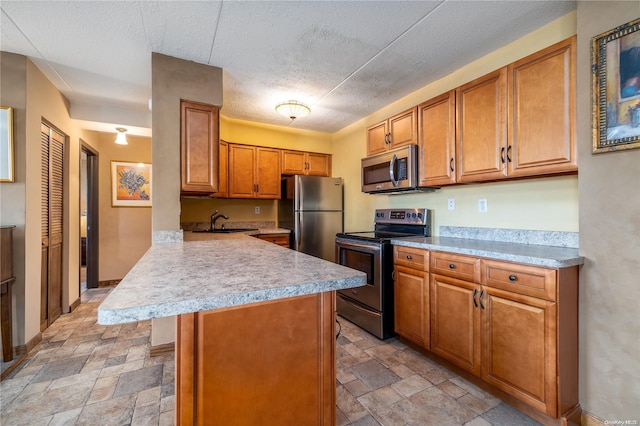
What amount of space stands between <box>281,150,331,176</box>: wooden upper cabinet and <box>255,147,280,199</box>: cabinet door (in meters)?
0.12

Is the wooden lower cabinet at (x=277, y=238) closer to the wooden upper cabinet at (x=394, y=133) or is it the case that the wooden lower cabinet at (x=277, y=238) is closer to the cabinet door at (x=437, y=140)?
the wooden upper cabinet at (x=394, y=133)

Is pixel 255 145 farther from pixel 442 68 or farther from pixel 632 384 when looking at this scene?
pixel 632 384

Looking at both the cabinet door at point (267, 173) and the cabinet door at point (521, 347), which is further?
the cabinet door at point (267, 173)

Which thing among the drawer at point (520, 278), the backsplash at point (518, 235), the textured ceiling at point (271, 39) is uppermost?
the textured ceiling at point (271, 39)

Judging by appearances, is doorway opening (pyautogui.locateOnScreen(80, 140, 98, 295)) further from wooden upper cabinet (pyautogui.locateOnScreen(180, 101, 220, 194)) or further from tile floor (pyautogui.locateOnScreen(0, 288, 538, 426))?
wooden upper cabinet (pyautogui.locateOnScreen(180, 101, 220, 194))

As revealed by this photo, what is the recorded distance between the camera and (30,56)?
2246mm

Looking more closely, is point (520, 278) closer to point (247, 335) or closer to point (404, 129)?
point (247, 335)

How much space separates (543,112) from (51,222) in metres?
4.32

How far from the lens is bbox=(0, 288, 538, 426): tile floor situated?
5.23 feet

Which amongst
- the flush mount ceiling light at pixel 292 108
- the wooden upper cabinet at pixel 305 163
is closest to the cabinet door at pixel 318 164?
the wooden upper cabinet at pixel 305 163

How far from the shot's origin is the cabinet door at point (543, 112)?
1.62m

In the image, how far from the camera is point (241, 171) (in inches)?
152

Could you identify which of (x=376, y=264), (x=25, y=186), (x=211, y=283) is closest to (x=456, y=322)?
(x=376, y=264)

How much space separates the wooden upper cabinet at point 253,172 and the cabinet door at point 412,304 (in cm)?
230
